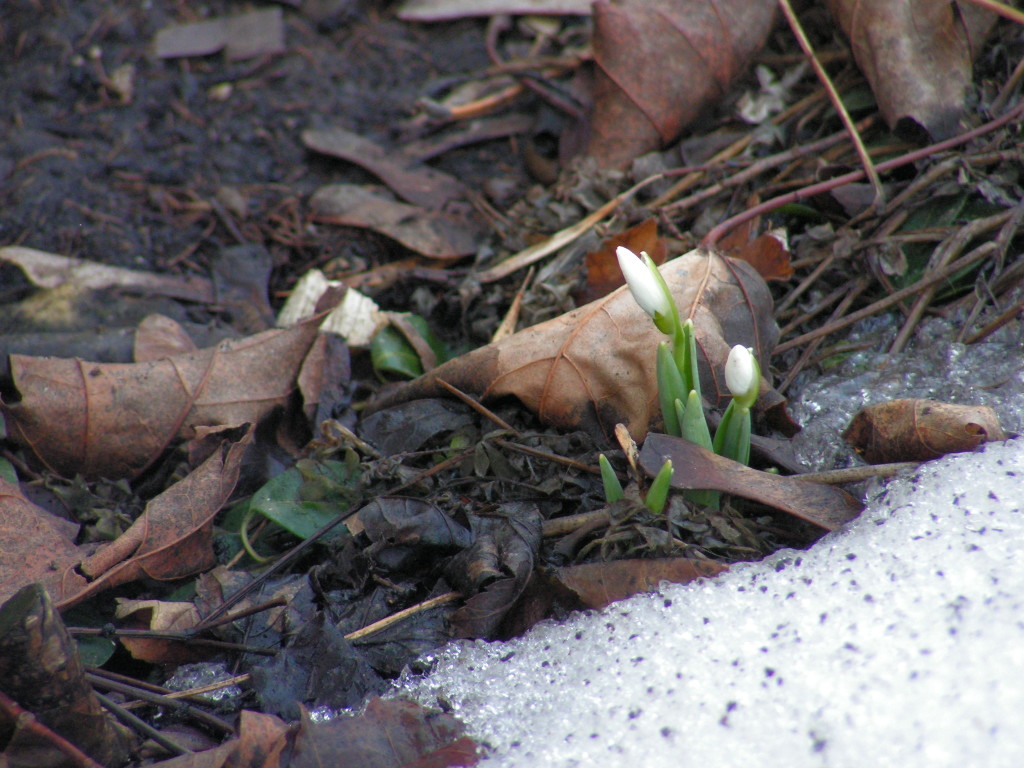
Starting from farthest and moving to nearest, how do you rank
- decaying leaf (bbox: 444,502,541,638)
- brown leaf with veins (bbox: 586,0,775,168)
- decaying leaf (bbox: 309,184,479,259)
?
decaying leaf (bbox: 309,184,479,259) → brown leaf with veins (bbox: 586,0,775,168) → decaying leaf (bbox: 444,502,541,638)

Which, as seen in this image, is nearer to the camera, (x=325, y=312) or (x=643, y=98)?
(x=325, y=312)

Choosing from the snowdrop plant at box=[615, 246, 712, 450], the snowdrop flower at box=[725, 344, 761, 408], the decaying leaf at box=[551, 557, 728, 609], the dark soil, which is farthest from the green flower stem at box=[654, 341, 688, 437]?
the dark soil

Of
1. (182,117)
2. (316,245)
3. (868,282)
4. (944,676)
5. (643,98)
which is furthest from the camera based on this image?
(182,117)

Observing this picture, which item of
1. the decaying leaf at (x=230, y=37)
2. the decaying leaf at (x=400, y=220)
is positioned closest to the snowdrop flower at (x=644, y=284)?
the decaying leaf at (x=400, y=220)

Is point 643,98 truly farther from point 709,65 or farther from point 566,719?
point 566,719

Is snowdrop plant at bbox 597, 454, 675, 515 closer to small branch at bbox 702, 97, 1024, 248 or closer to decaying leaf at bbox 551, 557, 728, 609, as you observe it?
decaying leaf at bbox 551, 557, 728, 609

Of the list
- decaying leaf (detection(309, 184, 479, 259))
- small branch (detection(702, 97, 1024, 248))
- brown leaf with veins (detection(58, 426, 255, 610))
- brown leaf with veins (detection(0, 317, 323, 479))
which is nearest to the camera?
brown leaf with veins (detection(58, 426, 255, 610))

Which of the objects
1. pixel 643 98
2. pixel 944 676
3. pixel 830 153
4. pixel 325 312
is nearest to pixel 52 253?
pixel 325 312
